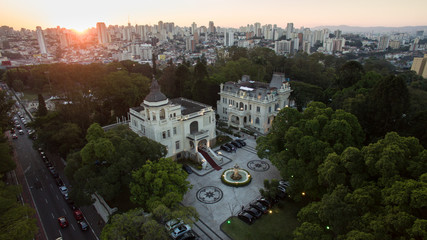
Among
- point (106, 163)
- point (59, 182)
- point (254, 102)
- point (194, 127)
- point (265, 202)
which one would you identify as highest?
point (254, 102)

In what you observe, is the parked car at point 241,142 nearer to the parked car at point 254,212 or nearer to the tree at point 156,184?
the parked car at point 254,212

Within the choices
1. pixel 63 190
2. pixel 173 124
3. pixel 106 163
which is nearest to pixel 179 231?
→ pixel 106 163

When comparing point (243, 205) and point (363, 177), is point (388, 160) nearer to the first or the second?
point (363, 177)

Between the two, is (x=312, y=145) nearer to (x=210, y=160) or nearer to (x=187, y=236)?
(x=187, y=236)

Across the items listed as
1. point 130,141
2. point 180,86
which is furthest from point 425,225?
point 180,86

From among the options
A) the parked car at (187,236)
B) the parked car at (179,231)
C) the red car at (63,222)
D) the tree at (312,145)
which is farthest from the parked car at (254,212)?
the red car at (63,222)
